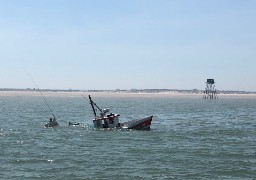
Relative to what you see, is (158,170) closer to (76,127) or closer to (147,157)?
(147,157)

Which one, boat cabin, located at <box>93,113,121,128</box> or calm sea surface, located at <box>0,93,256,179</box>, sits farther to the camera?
boat cabin, located at <box>93,113,121,128</box>

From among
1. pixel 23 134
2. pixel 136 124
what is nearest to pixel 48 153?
pixel 23 134

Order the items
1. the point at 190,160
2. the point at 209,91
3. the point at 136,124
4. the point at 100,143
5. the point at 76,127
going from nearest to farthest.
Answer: the point at 190,160 → the point at 100,143 → the point at 136,124 → the point at 76,127 → the point at 209,91

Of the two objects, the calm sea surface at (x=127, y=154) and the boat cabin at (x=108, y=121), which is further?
the boat cabin at (x=108, y=121)

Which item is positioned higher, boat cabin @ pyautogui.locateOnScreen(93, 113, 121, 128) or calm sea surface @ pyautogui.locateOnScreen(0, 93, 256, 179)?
boat cabin @ pyautogui.locateOnScreen(93, 113, 121, 128)

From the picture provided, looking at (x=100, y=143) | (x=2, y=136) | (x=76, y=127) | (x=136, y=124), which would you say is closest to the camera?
(x=100, y=143)

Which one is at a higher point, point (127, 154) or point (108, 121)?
point (108, 121)

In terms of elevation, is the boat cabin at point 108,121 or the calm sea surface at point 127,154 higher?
the boat cabin at point 108,121

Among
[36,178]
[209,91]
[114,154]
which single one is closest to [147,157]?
[114,154]

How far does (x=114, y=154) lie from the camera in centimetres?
2975

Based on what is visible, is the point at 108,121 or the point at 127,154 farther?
the point at 108,121

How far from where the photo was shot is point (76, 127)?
161 ft

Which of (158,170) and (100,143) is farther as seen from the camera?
(100,143)

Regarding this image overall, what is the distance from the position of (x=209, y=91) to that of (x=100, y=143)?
512 ft
